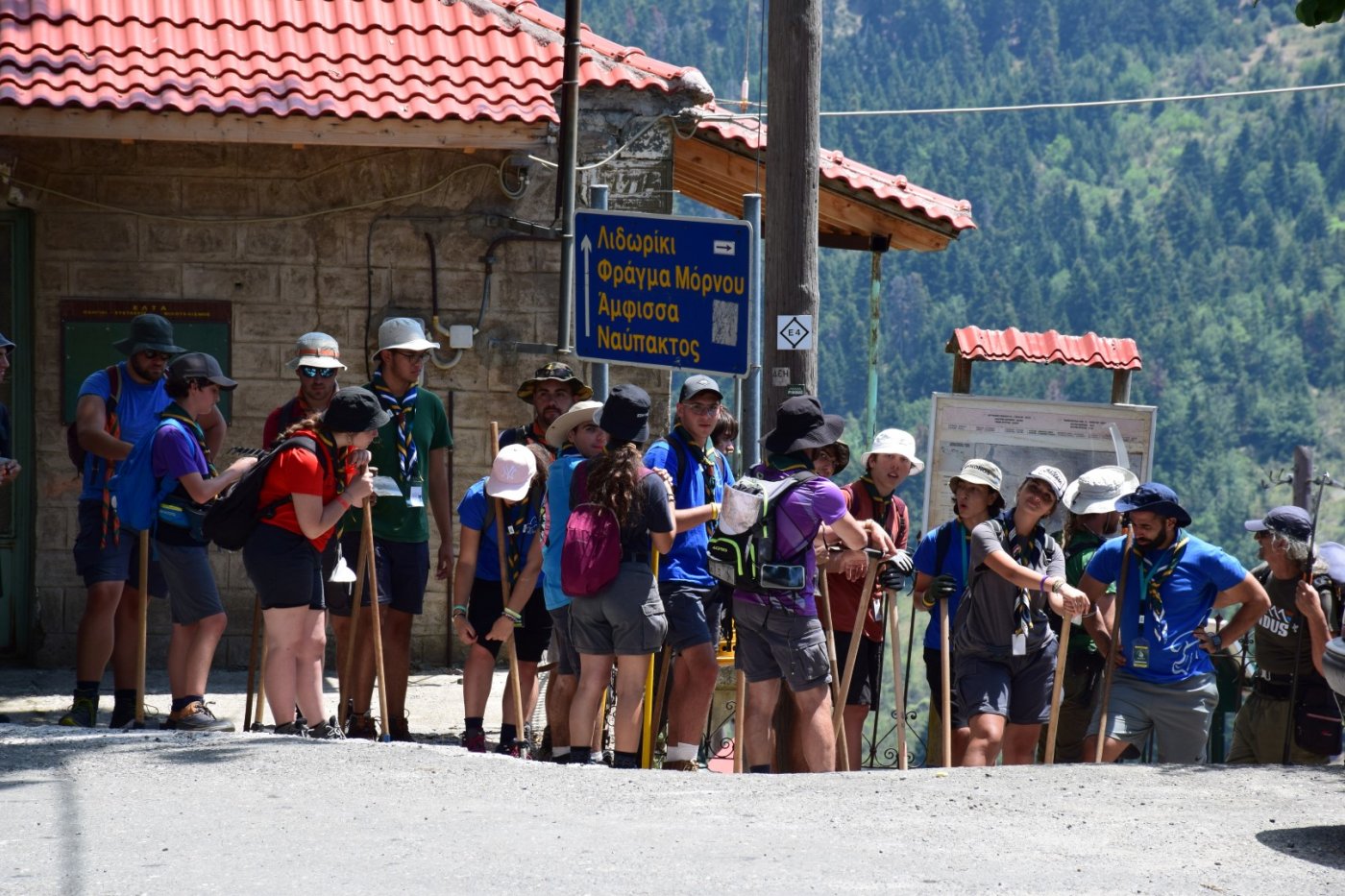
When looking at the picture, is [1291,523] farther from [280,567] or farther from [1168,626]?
[280,567]

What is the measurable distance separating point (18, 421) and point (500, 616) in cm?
371

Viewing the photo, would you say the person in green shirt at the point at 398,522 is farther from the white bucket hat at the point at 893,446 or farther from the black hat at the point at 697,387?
the white bucket hat at the point at 893,446

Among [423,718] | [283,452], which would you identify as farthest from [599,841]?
[423,718]

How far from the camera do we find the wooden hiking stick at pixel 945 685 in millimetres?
7211

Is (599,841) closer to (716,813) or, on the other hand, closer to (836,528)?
(716,813)

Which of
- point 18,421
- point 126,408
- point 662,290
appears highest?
point 662,290

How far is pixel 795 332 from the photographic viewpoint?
7422mm

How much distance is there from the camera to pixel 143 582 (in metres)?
7.21

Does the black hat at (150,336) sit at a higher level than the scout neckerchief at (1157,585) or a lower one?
higher

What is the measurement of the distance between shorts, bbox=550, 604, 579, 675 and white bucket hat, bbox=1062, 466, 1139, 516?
7.90 ft

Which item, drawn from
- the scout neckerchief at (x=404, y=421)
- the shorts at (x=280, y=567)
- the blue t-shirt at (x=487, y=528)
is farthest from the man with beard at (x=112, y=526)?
the blue t-shirt at (x=487, y=528)

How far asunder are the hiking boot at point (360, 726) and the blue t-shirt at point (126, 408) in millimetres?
1477

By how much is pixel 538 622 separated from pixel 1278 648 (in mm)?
3449

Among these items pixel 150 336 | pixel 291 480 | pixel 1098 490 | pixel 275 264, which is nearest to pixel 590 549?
pixel 291 480
